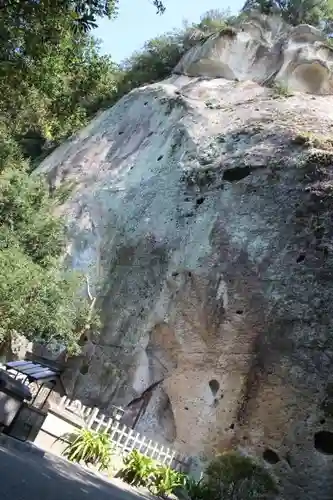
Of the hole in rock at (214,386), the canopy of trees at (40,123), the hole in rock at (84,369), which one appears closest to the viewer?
the canopy of trees at (40,123)

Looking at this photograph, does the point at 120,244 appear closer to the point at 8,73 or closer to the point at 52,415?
the point at 52,415

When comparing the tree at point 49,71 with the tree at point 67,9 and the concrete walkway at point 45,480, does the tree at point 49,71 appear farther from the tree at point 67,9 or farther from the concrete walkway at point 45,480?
the concrete walkway at point 45,480

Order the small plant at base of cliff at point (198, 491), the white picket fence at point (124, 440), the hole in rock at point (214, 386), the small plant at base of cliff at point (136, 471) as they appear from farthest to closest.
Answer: the hole in rock at point (214, 386), the white picket fence at point (124, 440), the small plant at base of cliff at point (198, 491), the small plant at base of cliff at point (136, 471)

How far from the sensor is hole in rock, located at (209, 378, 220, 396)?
49.8 ft

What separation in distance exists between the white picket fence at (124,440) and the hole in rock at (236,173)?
9617 mm

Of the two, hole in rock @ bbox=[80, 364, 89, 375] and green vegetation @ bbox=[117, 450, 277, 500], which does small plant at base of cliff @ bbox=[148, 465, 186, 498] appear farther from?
hole in rock @ bbox=[80, 364, 89, 375]

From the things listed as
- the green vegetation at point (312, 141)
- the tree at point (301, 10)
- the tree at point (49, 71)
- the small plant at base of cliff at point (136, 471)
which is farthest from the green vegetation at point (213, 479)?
the tree at point (301, 10)

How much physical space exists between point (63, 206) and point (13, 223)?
576 centimetres

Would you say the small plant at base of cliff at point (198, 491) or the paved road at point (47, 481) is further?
the small plant at base of cliff at point (198, 491)

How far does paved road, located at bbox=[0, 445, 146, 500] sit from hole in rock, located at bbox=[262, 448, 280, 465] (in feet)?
15.7

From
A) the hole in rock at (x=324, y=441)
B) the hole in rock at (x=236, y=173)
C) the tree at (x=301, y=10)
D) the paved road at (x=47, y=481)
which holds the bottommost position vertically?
the paved road at (x=47, y=481)

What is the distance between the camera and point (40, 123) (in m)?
12.5

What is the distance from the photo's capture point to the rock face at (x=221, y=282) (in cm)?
1433

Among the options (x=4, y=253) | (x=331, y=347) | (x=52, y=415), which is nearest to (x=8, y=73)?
(x=52, y=415)
